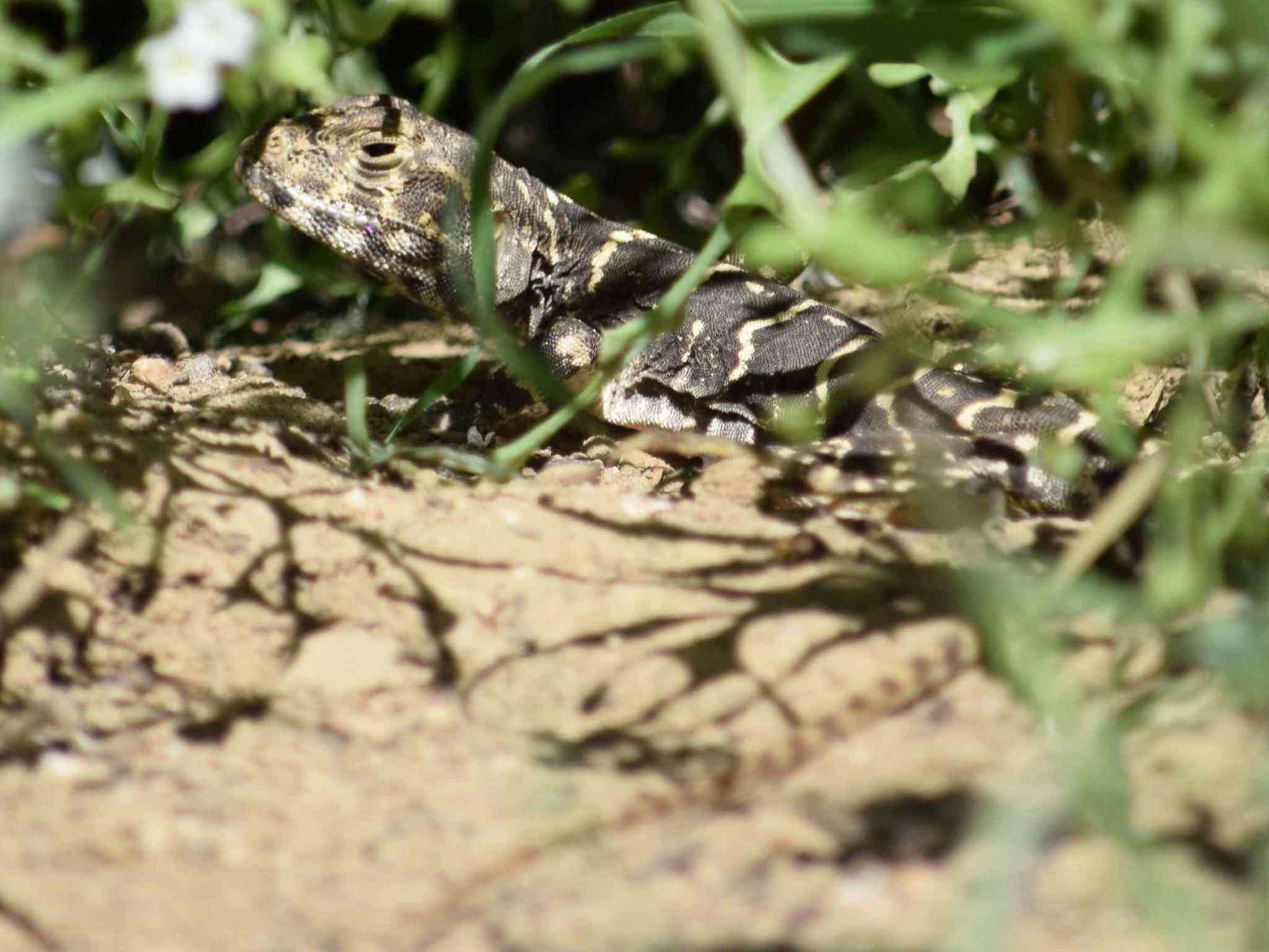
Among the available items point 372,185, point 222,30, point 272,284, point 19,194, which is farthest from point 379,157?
point 222,30

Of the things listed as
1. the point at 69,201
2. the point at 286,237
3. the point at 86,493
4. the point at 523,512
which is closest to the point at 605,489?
the point at 523,512

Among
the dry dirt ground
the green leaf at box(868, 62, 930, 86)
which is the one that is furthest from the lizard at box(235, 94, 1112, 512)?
the dry dirt ground

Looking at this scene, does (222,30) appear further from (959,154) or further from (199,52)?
(959,154)

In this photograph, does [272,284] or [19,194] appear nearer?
[19,194]

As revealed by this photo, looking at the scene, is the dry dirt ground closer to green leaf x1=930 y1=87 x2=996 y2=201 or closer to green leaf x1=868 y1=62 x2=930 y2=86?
green leaf x1=930 y1=87 x2=996 y2=201

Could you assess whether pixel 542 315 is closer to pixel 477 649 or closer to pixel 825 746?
pixel 477 649
